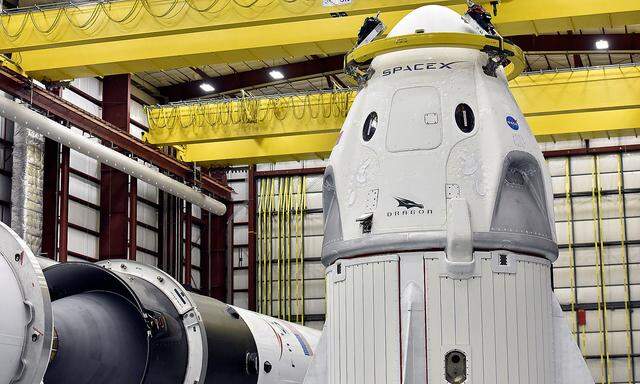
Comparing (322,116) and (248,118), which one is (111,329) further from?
(248,118)

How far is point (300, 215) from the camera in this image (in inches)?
1443

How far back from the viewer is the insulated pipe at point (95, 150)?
23.6m

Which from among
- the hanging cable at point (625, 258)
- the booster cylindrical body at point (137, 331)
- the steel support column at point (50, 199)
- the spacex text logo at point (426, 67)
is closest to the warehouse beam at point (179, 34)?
the steel support column at point (50, 199)

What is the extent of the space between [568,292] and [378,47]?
26.4m

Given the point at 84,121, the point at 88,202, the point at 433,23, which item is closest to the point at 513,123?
the point at 433,23

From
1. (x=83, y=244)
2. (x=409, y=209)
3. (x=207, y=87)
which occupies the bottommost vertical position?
(x=409, y=209)

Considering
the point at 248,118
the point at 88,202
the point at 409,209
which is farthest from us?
the point at 88,202

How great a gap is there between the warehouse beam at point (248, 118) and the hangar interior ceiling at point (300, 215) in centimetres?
202

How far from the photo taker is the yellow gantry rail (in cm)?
2462

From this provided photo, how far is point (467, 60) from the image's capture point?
923cm

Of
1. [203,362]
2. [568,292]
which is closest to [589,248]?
[568,292]

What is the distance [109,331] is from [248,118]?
18483 mm

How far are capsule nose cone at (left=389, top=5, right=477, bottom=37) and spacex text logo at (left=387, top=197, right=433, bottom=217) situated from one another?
1.70 metres

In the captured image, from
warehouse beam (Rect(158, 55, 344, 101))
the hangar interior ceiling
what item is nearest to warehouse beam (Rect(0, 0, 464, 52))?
the hangar interior ceiling
